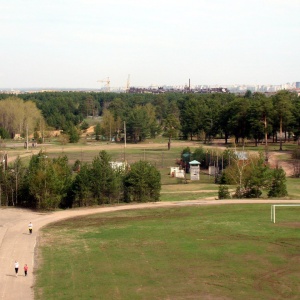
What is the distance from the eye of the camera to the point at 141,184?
182ft

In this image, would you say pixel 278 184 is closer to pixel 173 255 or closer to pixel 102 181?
pixel 102 181

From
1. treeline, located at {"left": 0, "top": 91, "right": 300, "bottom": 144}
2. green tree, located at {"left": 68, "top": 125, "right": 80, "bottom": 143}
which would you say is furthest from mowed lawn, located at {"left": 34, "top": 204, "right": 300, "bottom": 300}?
green tree, located at {"left": 68, "top": 125, "right": 80, "bottom": 143}

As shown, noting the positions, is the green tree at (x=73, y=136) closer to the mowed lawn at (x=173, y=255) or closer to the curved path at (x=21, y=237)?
→ the curved path at (x=21, y=237)

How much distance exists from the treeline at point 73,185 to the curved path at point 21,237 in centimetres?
167

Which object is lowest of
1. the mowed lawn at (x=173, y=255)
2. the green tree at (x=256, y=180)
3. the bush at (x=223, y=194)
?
the mowed lawn at (x=173, y=255)

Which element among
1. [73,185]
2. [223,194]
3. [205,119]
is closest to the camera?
[73,185]

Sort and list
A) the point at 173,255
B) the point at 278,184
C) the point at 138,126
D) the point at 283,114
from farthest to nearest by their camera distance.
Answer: the point at 138,126, the point at 283,114, the point at 278,184, the point at 173,255

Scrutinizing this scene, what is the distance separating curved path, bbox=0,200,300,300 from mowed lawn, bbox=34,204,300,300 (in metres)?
0.77

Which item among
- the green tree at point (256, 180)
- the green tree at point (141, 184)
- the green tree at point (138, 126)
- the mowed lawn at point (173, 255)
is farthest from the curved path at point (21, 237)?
the green tree at point (138, 126)

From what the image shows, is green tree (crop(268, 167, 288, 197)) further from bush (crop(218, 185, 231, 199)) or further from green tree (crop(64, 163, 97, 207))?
green tree (crop(64, 163, 97, 207))

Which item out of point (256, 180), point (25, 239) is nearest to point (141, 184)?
point (256, 180)

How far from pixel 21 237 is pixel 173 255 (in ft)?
39.7

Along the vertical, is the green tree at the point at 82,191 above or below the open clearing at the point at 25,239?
above

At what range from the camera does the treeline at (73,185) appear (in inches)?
2053
